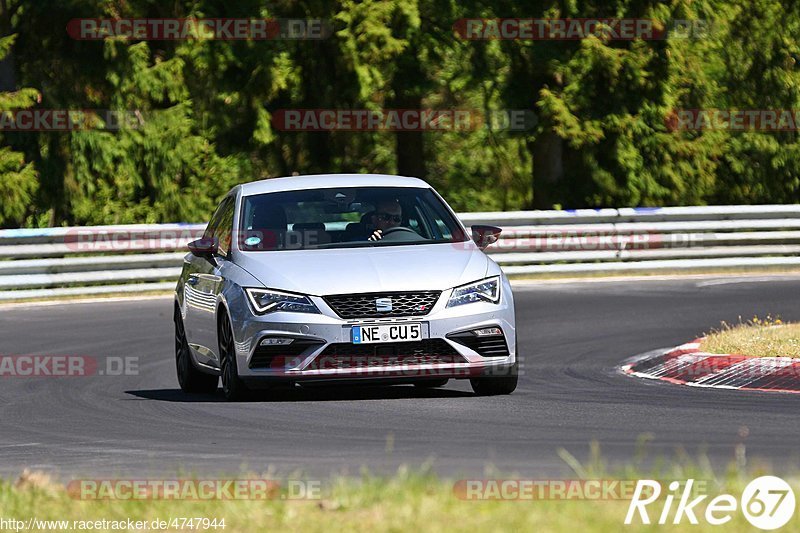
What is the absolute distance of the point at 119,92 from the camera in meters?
29.6

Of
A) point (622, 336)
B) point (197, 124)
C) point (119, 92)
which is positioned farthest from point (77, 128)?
point (622, 336)

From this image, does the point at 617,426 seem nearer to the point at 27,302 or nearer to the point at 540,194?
the point at 27,302

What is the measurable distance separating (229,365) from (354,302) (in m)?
1.19

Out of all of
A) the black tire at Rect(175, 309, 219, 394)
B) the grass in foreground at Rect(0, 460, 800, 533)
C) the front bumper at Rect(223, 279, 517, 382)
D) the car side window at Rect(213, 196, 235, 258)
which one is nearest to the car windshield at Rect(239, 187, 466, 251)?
the car side window at Rect(213, 196, 235, 258)

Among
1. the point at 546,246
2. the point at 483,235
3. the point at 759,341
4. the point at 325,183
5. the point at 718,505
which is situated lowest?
the point at 546,246

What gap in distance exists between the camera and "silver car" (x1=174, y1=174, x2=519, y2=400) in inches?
431

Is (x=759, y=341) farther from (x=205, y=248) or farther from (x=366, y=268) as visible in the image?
(x=205, y=248)

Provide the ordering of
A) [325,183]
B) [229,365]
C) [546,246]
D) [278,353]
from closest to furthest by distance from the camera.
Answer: [278,353], [229,365], [325,183], [546,246]

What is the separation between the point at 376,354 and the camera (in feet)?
36.0

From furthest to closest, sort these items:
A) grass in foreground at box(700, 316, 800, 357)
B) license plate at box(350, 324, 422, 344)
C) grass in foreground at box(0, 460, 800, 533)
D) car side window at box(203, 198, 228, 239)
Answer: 1. car side window at box(203, 198, 228, 239)
2. grass in foreground at box(700, 316, 800, 357)
3. license plate at box(350, 324, 422, 344)
4. grass in foreground at box(0, 460, 800, 533)

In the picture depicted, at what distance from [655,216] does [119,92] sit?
9948 mm

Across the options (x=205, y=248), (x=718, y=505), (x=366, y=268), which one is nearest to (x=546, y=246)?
(x=205, y=248)

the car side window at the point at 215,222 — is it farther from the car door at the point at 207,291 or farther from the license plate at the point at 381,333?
the license plate at the point at 381,333

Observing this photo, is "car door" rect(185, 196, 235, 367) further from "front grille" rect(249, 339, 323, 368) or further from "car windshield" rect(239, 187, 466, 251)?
"front grille" rect(249, 339, 323, 368)
